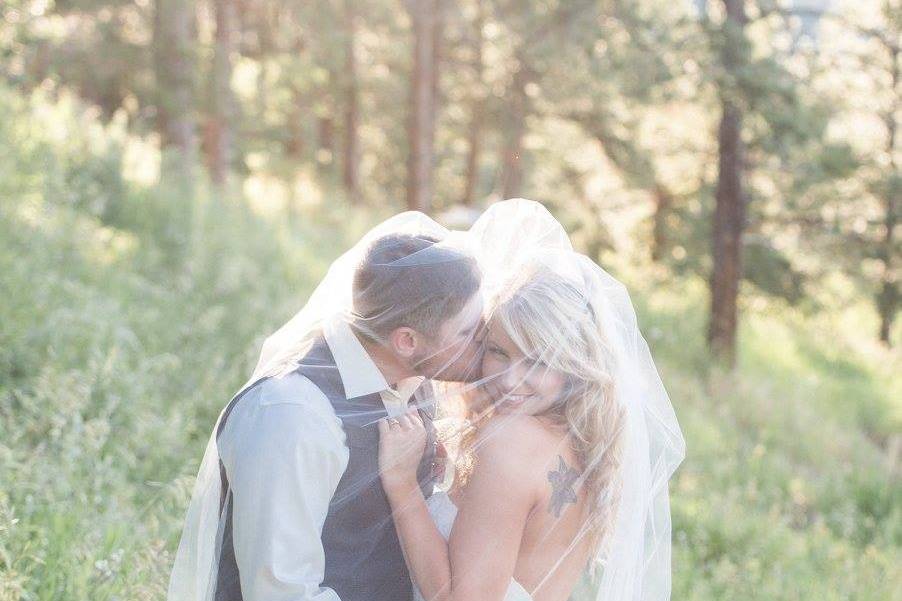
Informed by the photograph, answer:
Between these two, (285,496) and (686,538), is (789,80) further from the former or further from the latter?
(285,496)

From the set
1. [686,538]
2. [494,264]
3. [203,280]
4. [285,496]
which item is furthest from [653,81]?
[285,496]

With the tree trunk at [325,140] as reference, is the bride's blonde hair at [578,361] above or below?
above

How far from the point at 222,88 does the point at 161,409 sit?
11.2 m

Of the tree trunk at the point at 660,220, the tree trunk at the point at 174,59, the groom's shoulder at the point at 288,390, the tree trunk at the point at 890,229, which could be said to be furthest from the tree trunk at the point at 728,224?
the groom's shoulder at the point at 288,390

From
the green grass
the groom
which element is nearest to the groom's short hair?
the groom

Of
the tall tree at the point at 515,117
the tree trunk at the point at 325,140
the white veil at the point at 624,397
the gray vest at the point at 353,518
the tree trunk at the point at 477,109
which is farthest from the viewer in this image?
the tree trunk at the point at 325,140

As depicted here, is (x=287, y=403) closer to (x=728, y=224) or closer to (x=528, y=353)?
(x=528, y=353)

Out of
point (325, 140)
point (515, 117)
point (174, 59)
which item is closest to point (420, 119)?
point (174, 59)

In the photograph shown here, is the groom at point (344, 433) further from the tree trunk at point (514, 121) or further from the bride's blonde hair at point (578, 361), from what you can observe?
the tree trunk at point (514, 121)

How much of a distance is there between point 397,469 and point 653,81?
1095 cm

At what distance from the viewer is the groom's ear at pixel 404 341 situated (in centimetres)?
276

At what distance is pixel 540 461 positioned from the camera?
9.41ft

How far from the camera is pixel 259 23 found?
80.8 ft

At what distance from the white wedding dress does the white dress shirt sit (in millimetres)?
464
